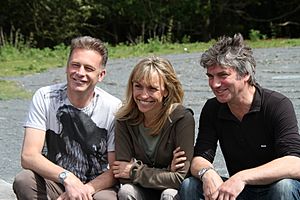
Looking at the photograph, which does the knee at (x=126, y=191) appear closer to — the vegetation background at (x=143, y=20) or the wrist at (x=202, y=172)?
the wrist at (x=202, y=172)

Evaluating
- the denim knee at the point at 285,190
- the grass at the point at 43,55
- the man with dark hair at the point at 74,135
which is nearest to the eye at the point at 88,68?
the man with dark hair at the point at 74,135

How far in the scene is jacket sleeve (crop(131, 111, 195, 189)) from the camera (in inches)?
163

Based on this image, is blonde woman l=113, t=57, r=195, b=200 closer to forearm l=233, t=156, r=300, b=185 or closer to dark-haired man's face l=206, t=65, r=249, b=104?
dark-haired man's face l=206, t=65, r=249, b=104

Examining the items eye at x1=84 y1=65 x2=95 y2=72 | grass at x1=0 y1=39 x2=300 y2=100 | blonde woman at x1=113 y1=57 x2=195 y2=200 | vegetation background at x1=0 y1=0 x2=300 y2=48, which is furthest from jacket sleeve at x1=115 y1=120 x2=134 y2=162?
vegetation background at x1=0 y1=0 x2=300 y2=48

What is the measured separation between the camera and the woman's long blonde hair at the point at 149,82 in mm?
4129

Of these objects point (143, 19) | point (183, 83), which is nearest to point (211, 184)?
point (183, 83)

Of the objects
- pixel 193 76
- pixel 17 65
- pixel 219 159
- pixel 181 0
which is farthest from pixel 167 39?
pixel 219 159

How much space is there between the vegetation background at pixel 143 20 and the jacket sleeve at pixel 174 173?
19574mm

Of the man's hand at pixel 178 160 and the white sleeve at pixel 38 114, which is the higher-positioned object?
the white sleeve at pixel 38 114

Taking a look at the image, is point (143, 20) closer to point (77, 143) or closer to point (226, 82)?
point (77, 143)

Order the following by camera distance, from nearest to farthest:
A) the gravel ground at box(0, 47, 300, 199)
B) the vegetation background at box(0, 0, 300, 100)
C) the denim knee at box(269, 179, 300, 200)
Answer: the denim knee at box(269, 179, 300, 200)
the gravel ground at box(0, 47, 300, 199)
the vegetation background at box(0, 0, 300, 100)

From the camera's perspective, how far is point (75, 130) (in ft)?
14.2

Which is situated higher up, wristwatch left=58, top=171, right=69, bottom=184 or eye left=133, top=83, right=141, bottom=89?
eye left=133, top=83, right=141, bottom=89

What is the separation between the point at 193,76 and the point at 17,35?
11.5m
